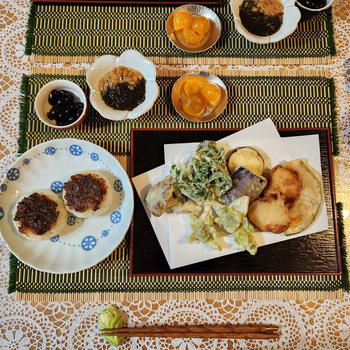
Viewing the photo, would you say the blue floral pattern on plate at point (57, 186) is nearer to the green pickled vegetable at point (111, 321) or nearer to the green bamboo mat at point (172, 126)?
the green bamboo mat at point (172, 126)

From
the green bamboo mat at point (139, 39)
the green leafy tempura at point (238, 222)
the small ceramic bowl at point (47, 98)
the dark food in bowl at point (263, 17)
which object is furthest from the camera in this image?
the green bamboo mat at point (139, 39)

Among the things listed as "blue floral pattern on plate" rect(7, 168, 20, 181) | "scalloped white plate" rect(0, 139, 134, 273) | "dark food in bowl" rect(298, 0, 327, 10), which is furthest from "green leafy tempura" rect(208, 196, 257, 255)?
"dark food in bowl" rect(298, 0, 327, 10)

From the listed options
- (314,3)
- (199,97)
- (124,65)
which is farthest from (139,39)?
(314,3)

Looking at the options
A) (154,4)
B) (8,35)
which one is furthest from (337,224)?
(8,35)

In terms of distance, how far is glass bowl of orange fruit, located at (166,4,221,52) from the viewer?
2324 millimetres

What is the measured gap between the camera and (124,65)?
2.27 metres

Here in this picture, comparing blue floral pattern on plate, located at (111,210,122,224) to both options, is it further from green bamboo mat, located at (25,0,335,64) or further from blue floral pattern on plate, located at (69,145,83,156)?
green bamboo mat, located at (25,0,335,64)

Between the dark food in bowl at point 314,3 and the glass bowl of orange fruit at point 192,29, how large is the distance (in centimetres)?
58

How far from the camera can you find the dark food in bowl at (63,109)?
2.21 m

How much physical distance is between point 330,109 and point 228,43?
84 centimetres

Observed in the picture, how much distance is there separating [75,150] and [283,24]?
1.59 m

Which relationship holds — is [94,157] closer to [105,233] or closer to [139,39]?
[105,233]

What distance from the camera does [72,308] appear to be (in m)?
2.21

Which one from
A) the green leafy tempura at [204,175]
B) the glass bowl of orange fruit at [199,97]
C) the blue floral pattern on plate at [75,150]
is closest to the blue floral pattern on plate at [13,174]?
the blue floral pattern on plate at [75,150]
